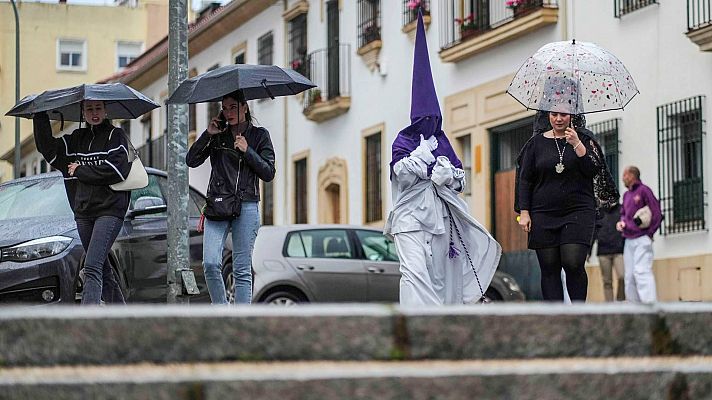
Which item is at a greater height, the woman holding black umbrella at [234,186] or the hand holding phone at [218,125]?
the hand holding phone at [218,125]

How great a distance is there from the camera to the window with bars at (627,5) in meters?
21.9

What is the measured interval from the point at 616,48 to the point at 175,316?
18.7 m

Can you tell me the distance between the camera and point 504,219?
26.4 m

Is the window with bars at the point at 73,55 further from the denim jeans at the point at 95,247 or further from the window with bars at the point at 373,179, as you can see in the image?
the denim jeans at the point at 95,247

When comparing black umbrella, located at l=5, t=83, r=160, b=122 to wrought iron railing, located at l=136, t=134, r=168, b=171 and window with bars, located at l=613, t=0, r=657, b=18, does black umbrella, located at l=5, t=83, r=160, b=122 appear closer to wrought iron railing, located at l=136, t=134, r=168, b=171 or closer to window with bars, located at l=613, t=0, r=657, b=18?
window with bars, located at l=613, t=0, r=657, b=18

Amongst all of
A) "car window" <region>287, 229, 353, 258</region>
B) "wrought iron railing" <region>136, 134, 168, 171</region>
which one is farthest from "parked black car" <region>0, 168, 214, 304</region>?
"wrought iron railing" <region>136, 134, 168, 171</region>

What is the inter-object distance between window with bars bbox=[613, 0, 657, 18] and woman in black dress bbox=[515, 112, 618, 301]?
1190cm

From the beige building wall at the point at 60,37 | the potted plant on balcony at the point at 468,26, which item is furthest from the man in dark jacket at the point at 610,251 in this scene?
the beige building wall at the point at 60,37

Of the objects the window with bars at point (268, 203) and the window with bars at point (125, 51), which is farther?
the window with bars at point (125, 51)

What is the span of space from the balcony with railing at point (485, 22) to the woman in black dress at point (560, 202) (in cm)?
1403

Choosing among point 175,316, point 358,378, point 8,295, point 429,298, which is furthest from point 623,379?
point 8,295

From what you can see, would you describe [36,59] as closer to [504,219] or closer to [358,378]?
[504,219]

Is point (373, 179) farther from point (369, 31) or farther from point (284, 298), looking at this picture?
point (284, 298)

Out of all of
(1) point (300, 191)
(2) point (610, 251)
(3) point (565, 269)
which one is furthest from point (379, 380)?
(1) point (300, 191)
